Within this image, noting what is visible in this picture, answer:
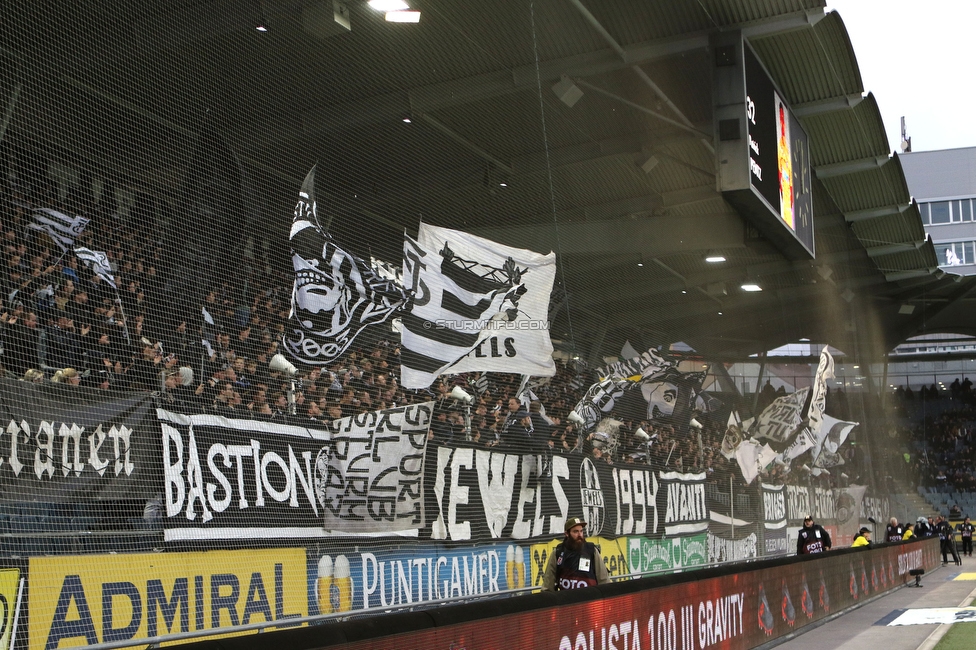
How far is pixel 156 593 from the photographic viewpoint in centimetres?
561

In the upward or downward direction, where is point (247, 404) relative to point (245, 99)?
downward

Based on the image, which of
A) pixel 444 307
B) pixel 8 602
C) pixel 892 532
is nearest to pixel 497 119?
pixel 444 307

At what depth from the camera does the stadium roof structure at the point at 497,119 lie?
19.2ft

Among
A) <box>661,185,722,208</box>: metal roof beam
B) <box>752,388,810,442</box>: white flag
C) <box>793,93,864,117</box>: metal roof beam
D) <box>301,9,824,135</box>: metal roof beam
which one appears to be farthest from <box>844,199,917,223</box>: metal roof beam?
<box>301,9,824,135</box>: metal roof beam

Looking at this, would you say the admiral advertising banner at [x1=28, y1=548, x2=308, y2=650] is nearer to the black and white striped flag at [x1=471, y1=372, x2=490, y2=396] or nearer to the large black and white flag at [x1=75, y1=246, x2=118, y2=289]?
the large black and white flag at [x1=75, y1=246, x2=118, y2=289]

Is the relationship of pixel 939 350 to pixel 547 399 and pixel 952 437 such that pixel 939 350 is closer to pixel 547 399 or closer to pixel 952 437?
pixel 952 437

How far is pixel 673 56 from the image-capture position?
12930 mm

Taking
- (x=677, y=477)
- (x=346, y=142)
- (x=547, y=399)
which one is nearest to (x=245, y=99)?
(x=346, y=142)

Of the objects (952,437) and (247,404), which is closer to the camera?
(247,404)

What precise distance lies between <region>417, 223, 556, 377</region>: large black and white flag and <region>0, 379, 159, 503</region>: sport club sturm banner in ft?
9.86

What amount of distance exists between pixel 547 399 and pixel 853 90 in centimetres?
991

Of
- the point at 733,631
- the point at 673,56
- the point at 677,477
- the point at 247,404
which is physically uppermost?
the point at 673,56

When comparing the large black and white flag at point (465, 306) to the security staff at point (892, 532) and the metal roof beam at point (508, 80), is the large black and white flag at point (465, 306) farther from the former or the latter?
the security staff at point (892, 532)

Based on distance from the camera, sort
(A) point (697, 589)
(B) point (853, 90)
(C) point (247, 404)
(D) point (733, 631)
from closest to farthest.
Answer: (C) point (247, 404)
(A) point (697, 589)
(D) point (733, 631)
(B) point (853, 90)
